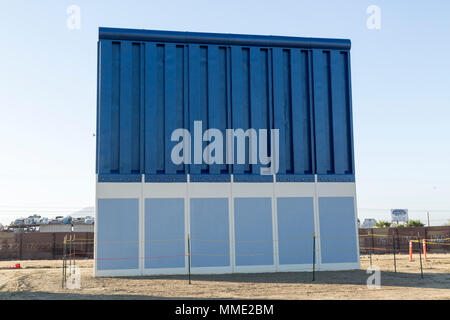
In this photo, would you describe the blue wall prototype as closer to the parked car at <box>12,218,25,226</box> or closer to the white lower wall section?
the white lower wall section

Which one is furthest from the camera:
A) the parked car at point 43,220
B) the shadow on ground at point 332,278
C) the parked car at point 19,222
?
the parked car at point 19,222

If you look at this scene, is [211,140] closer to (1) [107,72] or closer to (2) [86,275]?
(1) [107,72]

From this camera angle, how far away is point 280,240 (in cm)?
2703

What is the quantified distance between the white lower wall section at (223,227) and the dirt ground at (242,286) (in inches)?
37.9

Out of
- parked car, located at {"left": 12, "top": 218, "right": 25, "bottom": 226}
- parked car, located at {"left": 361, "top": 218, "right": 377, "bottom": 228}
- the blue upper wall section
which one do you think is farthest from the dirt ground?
parked car, located at {"left": 361, "top": 218, "right": 377, "bottom": 228}

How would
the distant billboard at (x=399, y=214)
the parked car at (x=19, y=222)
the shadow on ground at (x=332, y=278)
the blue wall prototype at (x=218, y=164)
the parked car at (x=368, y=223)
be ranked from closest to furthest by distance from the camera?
1. the shadow on ground at (x=332, y=278)
2. the blue wall prototype at (x=218, y=164)
3. the parked car at (x=19, y=222)
4. the parked car at (x=368, y=223)
5. the distant billboard at (x=399, y=214)

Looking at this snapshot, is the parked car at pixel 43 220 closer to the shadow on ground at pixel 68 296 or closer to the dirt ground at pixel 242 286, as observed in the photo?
the dirt ground at pixel 242 286

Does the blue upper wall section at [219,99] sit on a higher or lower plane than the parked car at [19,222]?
higher

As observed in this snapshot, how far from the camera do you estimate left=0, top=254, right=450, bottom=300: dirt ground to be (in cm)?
1880

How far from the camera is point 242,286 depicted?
70.8 feet

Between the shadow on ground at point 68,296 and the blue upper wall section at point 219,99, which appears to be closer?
the shadow on ground at point 68,296

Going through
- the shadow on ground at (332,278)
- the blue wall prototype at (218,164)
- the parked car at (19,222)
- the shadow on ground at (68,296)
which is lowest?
the shadow on ground at (332,278)

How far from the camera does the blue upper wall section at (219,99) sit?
2658cm

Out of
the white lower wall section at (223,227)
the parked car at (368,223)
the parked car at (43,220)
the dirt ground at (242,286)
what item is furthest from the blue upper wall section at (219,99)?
the parked car at (368,223)
